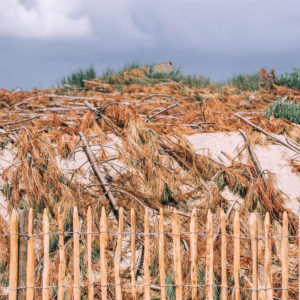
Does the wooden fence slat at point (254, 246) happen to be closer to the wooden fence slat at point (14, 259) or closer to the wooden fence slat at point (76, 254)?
the wooden fence slat at point (76, 254)

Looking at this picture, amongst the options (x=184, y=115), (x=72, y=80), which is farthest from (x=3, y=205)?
(x=72, y=80)

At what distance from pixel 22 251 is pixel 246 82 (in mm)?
12252

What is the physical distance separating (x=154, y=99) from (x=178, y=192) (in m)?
4.89

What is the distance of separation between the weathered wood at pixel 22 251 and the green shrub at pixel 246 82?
11.6 m

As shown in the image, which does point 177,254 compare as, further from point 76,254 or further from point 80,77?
point 80,77

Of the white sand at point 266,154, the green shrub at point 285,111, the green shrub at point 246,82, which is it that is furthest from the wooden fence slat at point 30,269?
the green shrub at point 246,82

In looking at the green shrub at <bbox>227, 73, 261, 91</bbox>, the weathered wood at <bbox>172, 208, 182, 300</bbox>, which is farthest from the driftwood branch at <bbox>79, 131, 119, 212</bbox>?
the green shrub at <bbox>227, 73, 261, 91</bbox>

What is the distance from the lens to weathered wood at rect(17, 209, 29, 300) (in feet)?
11.7

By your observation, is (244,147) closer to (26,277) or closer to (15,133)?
(15,133)

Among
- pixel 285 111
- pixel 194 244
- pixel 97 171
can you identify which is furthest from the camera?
pixel 285 111

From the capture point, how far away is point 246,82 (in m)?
14.8

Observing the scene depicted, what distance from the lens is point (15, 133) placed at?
6.12 m

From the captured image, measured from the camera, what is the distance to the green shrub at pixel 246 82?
14.5 m

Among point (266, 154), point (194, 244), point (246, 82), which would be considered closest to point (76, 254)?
point (194, 244)
